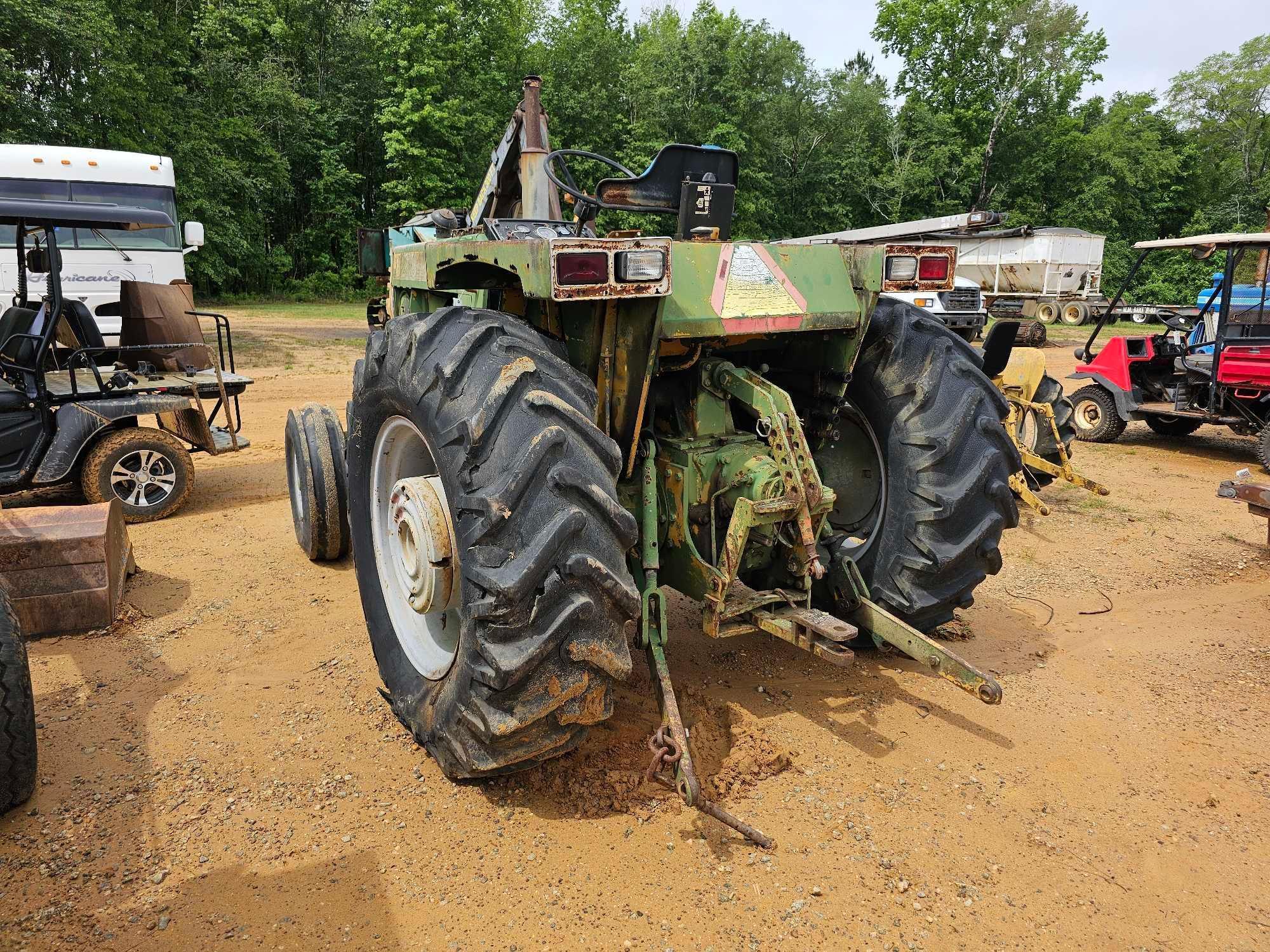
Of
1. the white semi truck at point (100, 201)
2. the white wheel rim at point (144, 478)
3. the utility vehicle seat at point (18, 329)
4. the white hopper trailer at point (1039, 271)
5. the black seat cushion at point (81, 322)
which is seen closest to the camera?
the utility vehicle seat at point (18, 329)

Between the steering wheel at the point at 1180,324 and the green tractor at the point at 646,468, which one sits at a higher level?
the steering wheel at the point at 1180,324

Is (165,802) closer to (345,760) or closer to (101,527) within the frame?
(345,760)

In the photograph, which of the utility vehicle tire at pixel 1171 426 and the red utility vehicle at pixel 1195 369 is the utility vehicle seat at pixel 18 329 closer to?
the red utility vehicle at pixel 1195 369

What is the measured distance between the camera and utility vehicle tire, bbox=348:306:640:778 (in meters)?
2.44

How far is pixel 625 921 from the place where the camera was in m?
2.42

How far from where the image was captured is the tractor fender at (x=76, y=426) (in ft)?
19.7

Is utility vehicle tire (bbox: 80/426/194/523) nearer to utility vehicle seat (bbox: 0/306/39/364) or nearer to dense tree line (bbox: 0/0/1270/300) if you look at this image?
utility vehicle seat (bbox: 0/306/39/364)

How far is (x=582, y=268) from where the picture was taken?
2514 mm

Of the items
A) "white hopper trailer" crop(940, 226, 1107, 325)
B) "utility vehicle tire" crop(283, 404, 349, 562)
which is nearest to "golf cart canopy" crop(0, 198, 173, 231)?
"utility vehicle tire" crop(283, 404, 349, 562)

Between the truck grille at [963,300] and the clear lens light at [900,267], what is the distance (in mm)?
16413

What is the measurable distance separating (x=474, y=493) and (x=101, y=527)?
2900 mm

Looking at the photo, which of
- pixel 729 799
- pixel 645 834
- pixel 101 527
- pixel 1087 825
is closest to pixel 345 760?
pixel 645 834

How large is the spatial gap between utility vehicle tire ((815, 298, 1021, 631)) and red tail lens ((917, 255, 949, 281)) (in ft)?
0.56

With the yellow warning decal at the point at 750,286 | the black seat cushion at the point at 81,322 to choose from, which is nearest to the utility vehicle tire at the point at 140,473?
the black seat cushion at the point at 81,322
